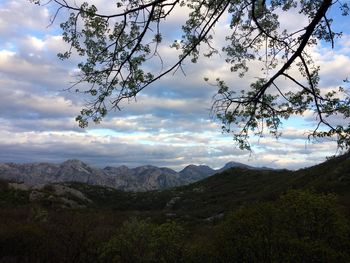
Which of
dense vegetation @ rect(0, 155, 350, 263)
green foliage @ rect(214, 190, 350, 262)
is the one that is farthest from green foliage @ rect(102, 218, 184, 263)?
green foliage @ rect(214, 190, 350, 262)

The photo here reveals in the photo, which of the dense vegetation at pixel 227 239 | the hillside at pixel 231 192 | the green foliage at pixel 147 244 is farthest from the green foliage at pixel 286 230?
the hillside at pixel 231 192

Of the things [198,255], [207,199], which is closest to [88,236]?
[198,255]

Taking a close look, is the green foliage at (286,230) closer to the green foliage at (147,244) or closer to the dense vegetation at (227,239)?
the dense vegetation at (227,239)

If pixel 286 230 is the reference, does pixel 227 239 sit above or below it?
below

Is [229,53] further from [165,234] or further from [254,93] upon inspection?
[165,234]

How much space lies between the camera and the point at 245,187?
6512cm

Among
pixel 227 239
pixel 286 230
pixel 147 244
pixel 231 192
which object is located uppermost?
pixel 286 230

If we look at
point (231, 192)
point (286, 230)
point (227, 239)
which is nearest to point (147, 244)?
point (227, 239)

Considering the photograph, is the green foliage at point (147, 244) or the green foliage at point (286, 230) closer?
the green foliage at point (286, 230)

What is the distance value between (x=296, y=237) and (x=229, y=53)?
17.0 ft

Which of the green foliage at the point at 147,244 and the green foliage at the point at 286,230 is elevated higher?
the green foliage at the point at 286,230

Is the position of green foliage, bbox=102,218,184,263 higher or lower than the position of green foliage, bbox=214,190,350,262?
lower

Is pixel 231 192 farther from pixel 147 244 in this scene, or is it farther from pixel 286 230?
pixel 286 230

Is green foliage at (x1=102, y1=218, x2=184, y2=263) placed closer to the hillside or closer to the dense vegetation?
the dense vegetation
